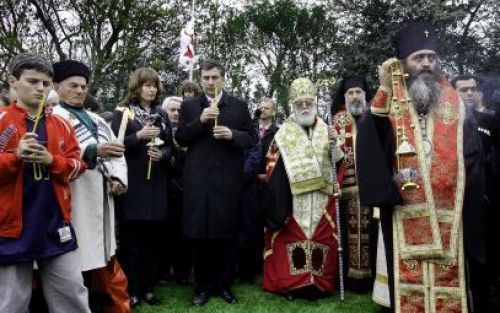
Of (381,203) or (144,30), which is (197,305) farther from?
(144,30)

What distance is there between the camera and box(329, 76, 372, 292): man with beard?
5.92 m

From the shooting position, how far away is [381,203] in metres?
3.91

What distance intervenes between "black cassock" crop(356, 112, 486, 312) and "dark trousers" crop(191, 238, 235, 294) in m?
1.89

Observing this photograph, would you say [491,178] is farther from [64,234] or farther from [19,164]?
[19,164]

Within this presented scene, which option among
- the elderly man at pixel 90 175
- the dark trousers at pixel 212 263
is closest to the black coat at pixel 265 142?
the dark trousers at pixel 212 263

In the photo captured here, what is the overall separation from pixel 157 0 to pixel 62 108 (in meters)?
16.9

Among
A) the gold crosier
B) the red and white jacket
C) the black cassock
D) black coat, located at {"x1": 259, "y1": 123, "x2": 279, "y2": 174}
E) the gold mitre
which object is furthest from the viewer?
black coat, located at {"x1": 259, "y1": 123, "x2": 279, "y2": 174}

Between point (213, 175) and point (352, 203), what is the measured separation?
1563mm

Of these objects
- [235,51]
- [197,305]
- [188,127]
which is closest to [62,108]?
[188,127]

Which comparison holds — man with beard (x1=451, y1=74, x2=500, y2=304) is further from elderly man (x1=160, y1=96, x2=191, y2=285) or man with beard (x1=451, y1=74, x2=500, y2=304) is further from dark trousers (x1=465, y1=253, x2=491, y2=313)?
elderly man (x1=160, y1=96, x2=191, y2=285)

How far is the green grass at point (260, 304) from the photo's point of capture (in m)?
5.23

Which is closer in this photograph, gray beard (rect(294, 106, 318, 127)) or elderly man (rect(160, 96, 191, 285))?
gray beard (rect(294, 106, 318, 127))

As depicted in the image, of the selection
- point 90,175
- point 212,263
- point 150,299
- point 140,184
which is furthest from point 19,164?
point 212,263

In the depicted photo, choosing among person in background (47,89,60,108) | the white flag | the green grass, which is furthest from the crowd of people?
the white flag
